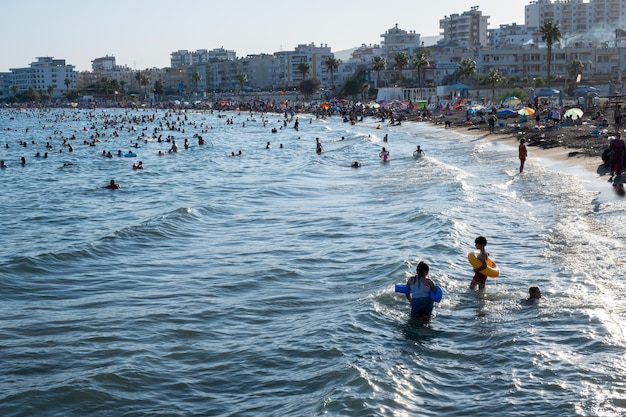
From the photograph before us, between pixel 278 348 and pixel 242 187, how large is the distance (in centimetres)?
2290

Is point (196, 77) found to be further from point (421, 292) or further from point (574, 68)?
point (421, 292)

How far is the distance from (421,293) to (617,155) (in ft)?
46.1

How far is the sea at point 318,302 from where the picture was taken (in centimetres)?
970

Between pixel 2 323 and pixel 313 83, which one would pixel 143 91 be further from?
pixel 2 323

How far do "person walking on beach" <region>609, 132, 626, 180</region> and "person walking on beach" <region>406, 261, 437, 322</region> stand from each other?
13.7m

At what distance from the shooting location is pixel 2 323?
13.3 m

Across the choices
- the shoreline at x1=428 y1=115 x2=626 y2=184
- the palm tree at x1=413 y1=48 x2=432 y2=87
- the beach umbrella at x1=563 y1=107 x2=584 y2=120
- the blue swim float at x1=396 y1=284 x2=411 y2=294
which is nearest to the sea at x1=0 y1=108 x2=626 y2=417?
the blue swim float at x1=396 y1=284 x2=411 y2=294

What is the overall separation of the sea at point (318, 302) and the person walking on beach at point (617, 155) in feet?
3.46

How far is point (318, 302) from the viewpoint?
1405 cm

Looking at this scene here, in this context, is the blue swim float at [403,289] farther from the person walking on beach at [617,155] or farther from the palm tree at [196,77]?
the palm tree at [196,77]

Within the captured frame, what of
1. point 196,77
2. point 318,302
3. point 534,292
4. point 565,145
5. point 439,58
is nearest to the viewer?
point 534,292

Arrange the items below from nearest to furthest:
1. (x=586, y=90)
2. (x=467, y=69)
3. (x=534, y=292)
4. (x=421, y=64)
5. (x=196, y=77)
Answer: (x=534, y=292) → (x=586, y=90) → (x=467, y=69) → (x=421, y=64) → (x=196, y=77)

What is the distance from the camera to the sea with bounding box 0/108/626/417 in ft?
31.8

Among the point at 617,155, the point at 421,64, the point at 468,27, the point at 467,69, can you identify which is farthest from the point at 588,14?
the point at 617,155
